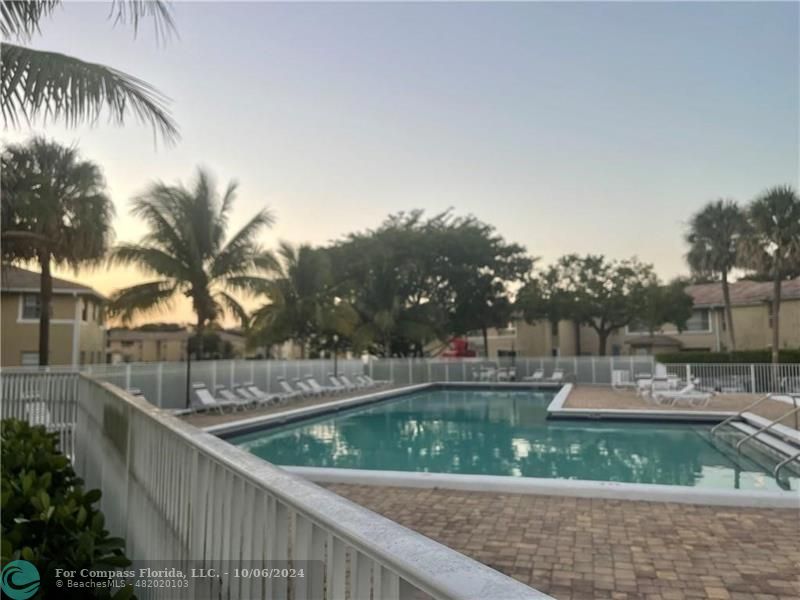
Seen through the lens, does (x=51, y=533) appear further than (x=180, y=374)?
No

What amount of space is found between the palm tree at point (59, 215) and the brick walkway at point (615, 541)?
36.6 ft

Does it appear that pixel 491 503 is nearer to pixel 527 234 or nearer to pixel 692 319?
pixel 692 319

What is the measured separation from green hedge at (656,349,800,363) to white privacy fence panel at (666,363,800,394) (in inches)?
7.2

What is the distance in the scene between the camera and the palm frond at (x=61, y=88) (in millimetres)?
4684

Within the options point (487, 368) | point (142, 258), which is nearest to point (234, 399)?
point (142, 258)

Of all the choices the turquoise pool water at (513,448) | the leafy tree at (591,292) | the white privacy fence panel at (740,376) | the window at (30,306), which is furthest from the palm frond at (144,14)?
the leafy tree at (591,292)

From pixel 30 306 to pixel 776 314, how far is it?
26.3 metres

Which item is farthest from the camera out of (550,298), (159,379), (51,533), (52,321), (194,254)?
(550,298)

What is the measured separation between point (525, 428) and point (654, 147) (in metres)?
7.87

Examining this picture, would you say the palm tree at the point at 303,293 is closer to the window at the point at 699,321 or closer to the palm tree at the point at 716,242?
the palm tree at the point at 716,242

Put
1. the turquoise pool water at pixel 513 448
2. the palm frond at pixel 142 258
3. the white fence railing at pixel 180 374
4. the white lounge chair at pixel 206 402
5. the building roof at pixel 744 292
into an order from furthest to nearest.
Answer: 1. the palm frond at pixel 142 258
2. the white lounge chair at pixel 206 402
3. the white fence railing at pixel 180 374
4. the building roof at pixel 744 292
5. the turquoise pool water at pixel 513 448

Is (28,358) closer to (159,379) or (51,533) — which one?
(159,379)

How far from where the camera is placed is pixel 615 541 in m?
4.54

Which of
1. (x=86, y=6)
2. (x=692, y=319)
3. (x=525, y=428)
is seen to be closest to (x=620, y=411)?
(x=525, y=428)
